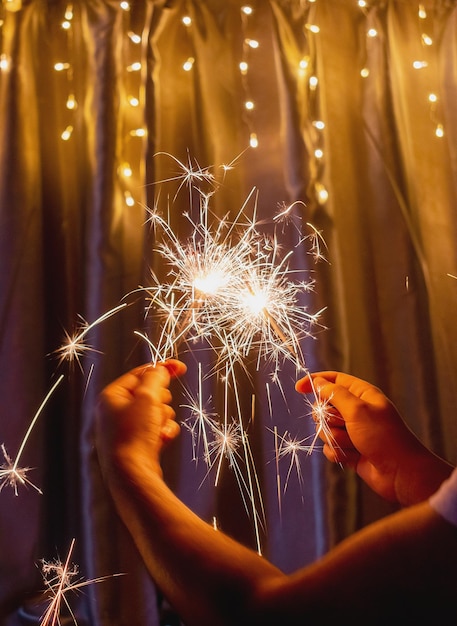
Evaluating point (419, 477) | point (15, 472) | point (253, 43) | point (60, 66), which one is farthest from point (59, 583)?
point (253, 43)

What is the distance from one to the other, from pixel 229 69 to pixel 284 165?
0.83 ft

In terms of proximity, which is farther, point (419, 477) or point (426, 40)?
point (426, 40)

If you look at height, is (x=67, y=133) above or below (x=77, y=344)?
above

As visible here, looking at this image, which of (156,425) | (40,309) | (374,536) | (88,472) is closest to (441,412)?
(374,536)

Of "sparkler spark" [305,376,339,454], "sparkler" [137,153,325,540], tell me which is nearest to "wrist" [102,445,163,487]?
"sparkler" [137,153,325,540]

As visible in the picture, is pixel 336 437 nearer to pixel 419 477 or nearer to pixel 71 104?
pixel 419 477

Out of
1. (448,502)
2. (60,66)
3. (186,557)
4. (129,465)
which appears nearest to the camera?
(448,502)

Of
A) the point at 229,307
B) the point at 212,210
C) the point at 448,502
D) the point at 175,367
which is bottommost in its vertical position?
the point at 448,502

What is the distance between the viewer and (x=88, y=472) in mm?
1113

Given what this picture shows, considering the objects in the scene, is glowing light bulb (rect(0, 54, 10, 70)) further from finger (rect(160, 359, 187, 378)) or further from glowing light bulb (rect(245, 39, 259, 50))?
finger (rect(160, 359, 187, 378))

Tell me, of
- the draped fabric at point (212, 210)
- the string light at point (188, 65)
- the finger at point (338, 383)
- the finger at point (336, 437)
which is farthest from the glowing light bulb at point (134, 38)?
the finger at point (336, 437)

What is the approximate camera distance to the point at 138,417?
1084 millimetres

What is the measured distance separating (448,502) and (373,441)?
0.40 m

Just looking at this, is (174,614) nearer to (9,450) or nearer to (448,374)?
(9,450)
